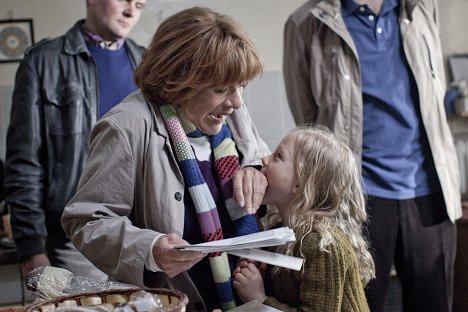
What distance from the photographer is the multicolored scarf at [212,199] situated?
1604 mm

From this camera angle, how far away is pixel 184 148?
1628 millimetres

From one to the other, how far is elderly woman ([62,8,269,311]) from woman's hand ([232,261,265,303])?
3cm

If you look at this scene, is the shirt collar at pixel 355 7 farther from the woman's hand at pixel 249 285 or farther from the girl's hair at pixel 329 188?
the woman's hand at pixel 249 285

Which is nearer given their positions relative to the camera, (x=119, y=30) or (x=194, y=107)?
(x=194, y=107)

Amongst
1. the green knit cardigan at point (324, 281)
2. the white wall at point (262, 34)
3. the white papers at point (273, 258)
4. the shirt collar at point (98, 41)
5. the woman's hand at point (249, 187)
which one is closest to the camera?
the white papers at point (273, 258)

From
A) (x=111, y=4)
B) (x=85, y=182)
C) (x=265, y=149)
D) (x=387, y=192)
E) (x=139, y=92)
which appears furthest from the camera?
(x=111, y=4)

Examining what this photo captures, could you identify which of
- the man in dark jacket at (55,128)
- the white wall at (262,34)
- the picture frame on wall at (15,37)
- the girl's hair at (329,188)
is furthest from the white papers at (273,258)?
the picture frame on wall at (15,37)

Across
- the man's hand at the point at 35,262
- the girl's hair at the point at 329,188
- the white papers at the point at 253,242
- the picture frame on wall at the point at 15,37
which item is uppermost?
the picture frame on wall at the point at 15,37

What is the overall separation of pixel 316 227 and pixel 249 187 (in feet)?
0.59

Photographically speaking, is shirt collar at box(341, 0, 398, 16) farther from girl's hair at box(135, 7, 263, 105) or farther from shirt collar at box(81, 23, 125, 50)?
girl's hair at box(135, 7, 263, 105)

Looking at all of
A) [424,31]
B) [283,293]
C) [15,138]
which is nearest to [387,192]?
[424,31]

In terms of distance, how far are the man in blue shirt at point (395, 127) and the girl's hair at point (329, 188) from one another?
26.1 inches

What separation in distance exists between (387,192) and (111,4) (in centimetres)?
116

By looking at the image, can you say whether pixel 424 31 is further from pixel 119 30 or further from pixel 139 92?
pixel 139 92
